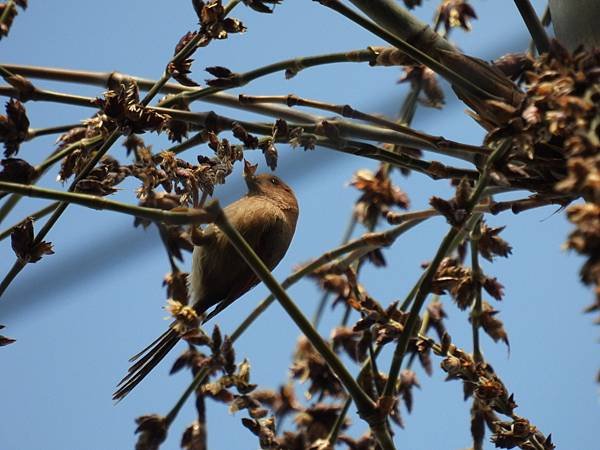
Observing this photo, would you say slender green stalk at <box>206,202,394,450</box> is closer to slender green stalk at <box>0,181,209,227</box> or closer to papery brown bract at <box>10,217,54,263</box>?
slender green stalk at <box>0,181,209,227</box>

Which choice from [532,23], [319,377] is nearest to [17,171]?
[532,23]

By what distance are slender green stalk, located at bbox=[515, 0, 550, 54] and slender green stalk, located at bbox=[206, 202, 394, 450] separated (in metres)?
0.64

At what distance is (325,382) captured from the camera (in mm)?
1990

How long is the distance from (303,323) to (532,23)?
66 cm

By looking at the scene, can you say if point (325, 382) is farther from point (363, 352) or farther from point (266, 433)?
point (266, 433)

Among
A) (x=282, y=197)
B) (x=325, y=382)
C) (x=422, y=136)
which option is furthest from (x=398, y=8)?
(x=282, y=197)

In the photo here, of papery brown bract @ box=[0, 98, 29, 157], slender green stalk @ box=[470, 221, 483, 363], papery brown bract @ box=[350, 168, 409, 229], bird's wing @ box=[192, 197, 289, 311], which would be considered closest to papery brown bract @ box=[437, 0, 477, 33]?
papery brown bract @ box=[350, 168, 409, 229]

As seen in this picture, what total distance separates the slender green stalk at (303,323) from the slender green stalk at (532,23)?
0.64 meters

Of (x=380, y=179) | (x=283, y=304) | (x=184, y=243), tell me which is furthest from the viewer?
(x=380, y=179)

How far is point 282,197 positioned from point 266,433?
138cm

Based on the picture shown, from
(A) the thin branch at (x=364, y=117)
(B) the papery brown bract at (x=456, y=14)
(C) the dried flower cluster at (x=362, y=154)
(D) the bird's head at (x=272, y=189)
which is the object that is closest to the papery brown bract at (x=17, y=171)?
(C) the dried flower cluster at (x=362, y=154)

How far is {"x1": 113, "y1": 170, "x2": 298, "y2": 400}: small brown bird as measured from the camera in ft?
7.75

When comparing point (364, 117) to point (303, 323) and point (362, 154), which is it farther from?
point (303, 323)

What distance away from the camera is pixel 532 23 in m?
1.44
